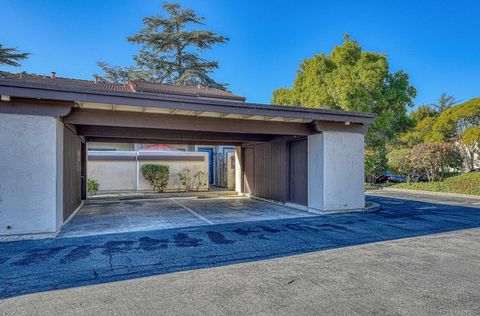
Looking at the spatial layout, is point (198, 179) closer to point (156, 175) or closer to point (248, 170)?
point (156, 175)

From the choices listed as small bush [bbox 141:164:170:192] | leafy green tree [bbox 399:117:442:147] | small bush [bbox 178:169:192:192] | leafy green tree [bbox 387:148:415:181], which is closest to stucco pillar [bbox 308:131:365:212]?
small bush [bbox 178:169:192:192]

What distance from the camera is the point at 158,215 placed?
366 inches

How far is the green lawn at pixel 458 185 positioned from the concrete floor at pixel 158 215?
11.3 meters

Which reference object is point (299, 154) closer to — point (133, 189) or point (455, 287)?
point (455, 287)

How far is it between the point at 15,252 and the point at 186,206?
20.6ft

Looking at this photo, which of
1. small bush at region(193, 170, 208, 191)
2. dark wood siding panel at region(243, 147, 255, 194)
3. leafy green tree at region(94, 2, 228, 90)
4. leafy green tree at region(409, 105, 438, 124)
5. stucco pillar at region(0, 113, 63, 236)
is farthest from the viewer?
leafy green tree at region(409, 105, 438, 124)

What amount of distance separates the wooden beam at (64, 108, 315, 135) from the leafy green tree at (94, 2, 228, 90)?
49.9 ft

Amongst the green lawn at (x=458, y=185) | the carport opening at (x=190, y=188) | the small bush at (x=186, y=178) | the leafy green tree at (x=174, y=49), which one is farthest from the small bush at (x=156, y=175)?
the green lawn at (x=458, y=185)

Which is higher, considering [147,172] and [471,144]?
[471,144]

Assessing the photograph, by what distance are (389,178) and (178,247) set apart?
2107cm

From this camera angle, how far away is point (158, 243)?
5980 mm

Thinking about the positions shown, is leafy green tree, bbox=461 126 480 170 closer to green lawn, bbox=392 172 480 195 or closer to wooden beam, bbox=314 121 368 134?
green lawn, bbox=392 172 480 195

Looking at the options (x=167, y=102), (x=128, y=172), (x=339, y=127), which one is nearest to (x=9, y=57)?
(x=128, y=172)

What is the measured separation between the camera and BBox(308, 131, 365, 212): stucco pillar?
9.23m
